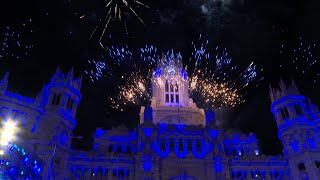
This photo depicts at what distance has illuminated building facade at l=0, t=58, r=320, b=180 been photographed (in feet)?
139

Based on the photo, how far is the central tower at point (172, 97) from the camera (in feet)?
200

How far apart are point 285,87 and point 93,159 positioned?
119ft

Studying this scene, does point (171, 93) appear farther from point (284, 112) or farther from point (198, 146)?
point (284, 112)

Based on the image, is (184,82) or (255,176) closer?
(255,176)

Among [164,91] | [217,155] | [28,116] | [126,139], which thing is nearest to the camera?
[28,116]

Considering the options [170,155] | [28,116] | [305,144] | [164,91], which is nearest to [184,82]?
[164,91]

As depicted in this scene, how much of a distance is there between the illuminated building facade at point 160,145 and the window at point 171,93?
17.1 m

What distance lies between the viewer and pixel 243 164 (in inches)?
1827

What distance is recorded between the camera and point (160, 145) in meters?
47.1

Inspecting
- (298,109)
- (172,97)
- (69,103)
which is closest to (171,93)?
(172,97)

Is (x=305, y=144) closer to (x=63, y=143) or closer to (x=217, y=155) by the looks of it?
(x=217, y=155)

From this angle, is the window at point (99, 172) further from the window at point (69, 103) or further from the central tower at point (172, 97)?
the central tower at point (172, 97)

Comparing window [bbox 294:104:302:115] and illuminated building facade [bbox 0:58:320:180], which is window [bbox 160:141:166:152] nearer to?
illuminated building facade [bbox 0:58:320:180]

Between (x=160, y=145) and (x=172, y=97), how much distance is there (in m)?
22.6
